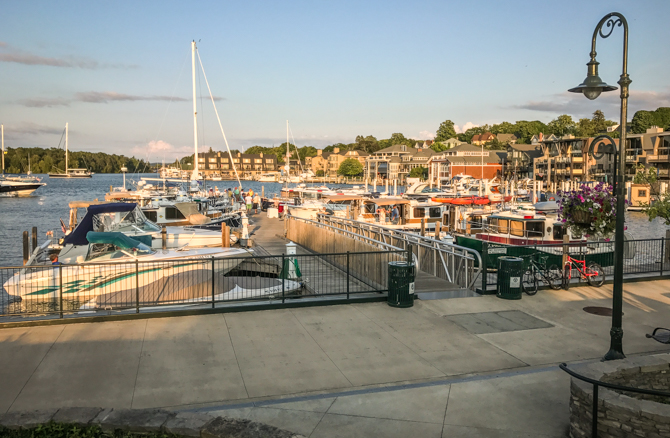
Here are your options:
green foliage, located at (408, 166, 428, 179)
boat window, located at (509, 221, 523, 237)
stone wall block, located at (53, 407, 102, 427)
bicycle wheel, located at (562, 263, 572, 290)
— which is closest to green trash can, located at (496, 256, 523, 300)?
bicycle wheel, located at (562, 263, 572, 290)

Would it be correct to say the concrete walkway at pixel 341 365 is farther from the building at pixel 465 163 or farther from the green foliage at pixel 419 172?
the green foliage at pixel 419 172

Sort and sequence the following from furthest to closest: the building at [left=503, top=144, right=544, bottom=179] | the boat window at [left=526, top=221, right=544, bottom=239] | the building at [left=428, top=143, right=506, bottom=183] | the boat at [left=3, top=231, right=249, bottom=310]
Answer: the building at [left=503, top=144, right=544, bottom=179] < the building at [left=428, top=143, right=506, bottom=183] < the boat window at [left=526, top=221, right=544, bottom=239] < the boat at [left=3, top=231, right=249, bottom=310]

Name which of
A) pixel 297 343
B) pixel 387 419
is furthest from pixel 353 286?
pixel 387 419

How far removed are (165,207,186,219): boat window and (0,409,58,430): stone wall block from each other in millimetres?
28616

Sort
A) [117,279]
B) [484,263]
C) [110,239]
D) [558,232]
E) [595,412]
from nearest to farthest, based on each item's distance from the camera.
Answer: [595,412]
[484,263]
[117,279]
[110,239]
[558,232]

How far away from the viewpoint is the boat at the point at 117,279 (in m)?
13.9

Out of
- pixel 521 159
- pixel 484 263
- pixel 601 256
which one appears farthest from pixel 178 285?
pixel 521 159

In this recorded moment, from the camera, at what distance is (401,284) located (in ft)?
41.8

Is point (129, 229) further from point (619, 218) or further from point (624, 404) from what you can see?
point (624, 404)

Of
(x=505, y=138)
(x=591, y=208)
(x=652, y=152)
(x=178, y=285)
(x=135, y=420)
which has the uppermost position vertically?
(x=505, y=138)

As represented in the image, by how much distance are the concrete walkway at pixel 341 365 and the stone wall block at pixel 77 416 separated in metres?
1.05

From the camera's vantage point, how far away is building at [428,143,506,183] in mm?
137000

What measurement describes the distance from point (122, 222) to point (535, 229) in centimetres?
2024

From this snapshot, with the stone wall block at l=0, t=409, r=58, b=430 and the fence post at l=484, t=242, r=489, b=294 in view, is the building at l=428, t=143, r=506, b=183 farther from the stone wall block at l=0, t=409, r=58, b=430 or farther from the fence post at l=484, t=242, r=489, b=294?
the stone wall block at l=0, t=409, r=58, b=430
